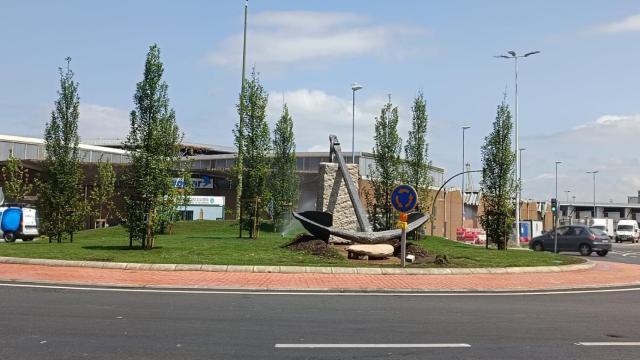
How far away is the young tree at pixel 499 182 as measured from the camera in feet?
91.4

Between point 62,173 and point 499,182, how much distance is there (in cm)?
1864

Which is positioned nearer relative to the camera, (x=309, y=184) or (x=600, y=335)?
(x=600, y=335)

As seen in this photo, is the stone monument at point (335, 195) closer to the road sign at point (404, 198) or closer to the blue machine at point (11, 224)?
the road sign at point (404, 198)

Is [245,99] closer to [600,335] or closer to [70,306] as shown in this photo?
[70,306]

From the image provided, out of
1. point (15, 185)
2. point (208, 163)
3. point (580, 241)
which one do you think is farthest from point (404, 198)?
point (208, 163)

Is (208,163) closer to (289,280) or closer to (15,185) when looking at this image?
(15,185)

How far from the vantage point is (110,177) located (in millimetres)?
42188

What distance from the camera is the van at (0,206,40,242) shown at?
36062mm

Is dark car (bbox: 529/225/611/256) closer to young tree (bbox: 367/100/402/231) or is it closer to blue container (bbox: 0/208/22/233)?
young tree (bbox: 367/100/402/231)

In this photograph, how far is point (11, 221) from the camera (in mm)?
35906

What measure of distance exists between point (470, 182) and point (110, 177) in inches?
2550

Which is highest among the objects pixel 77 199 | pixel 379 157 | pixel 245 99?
pixel 245 99

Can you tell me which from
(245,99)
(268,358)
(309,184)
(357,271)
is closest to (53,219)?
(245,99)

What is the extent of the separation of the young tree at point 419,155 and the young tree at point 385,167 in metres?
2.97
